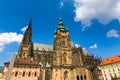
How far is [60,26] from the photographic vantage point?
69.5 metres

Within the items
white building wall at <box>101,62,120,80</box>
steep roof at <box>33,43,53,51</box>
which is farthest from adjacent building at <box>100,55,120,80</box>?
steep roof at <box>33,43,53,51</box>

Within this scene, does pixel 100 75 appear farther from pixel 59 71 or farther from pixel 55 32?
→ pixel 55 32

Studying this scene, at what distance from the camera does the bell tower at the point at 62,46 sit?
58.7m

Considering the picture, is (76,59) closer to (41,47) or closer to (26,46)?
(41,47)

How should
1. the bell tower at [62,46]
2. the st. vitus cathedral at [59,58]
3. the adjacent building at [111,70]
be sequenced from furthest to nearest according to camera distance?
the bell tower at [62,46] → the st. vitus cathedral at [59,58] → the adjacent building at [111,70]

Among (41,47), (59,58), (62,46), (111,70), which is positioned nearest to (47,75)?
(59,58)

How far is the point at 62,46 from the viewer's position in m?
61.8

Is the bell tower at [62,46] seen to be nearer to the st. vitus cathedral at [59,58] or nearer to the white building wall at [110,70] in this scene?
the st. vitus cathedral at [59,58]

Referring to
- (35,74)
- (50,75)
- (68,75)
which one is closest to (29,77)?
(35,74)

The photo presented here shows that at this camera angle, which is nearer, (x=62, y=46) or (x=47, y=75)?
(x=47, y=75)

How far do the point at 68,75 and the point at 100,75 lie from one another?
15731 mm

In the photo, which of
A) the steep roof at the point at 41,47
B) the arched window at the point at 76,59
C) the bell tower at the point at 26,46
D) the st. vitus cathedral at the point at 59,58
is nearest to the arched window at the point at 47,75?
the st. vitus cathedral at the point at 59,58

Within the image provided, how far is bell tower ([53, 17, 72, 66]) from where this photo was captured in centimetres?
5873

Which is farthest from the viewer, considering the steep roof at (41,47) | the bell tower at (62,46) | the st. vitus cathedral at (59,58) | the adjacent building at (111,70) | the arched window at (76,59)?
the steep roof at (41,47)
